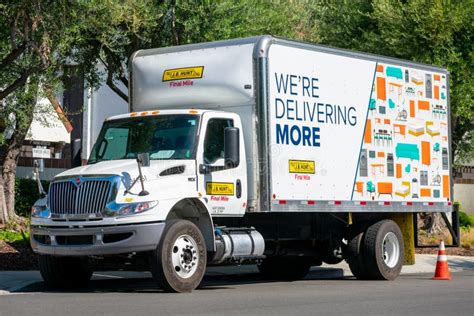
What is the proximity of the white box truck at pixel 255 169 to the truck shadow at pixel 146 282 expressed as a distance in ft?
1.07

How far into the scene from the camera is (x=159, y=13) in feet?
74.9

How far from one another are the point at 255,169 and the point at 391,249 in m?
3.79

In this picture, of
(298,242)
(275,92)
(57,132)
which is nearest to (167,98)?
(275,92)

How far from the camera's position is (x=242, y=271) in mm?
19891

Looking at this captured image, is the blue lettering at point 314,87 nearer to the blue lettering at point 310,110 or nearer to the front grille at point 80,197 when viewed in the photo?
the blue lettering at point 310,110

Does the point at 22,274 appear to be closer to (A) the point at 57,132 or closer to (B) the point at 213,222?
(B) the point at 213,222

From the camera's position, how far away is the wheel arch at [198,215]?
14.8 m

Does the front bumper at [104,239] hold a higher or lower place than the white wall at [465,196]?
lower

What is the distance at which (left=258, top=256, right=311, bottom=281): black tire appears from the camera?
18750 mm

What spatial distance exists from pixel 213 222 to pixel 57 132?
75.8 feet

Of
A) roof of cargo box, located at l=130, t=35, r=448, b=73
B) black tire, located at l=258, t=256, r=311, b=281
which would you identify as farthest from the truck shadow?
roof of cargo box, located at l=130, t=35, r=448, b=73

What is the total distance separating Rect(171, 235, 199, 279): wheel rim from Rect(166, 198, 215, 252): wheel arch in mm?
484

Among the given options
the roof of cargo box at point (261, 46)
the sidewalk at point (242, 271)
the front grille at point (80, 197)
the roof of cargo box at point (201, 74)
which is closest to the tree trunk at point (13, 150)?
the sidewalk at point (242, 271)

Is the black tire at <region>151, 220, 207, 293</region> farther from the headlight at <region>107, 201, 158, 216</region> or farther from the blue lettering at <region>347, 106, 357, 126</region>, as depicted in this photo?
the blue lettering at <region>347, 106, 357, 126</region>
